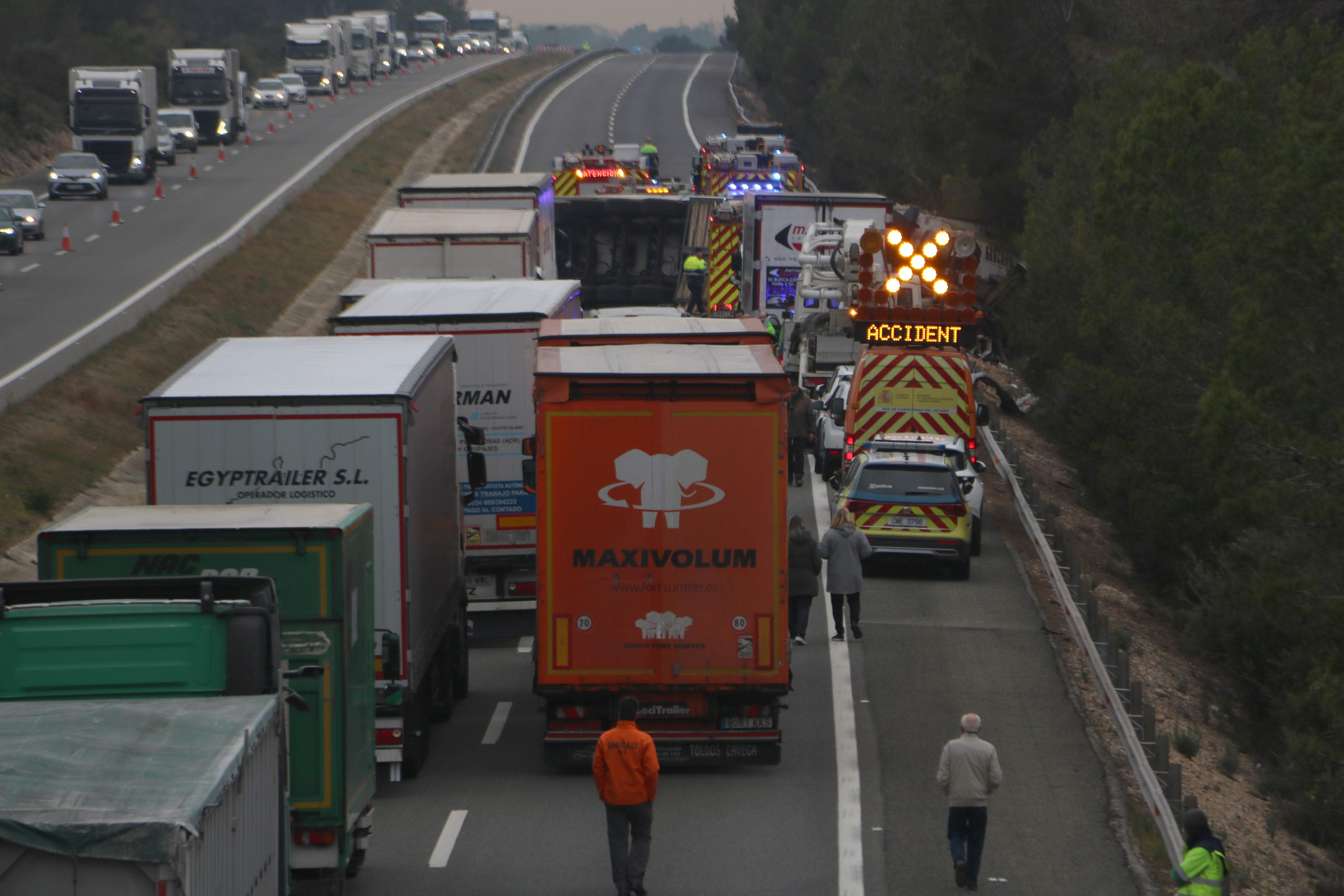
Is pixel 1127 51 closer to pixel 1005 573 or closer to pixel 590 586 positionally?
pixel 1005 573

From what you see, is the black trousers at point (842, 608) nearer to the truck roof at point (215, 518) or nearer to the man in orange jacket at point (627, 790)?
the man in orange jacket at point (627, 790)

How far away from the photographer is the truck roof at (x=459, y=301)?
61.5ft

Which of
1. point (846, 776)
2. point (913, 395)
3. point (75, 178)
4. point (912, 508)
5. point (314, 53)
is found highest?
point (314, 53)

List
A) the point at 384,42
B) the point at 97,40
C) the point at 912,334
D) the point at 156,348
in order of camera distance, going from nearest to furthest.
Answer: the point at 912,334
the point at 156,348
the point at 97,40
the point at 384,42

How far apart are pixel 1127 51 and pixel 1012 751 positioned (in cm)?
2023

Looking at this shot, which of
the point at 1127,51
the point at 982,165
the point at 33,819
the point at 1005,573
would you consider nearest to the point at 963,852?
→ the point at 33,819

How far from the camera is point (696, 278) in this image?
41031mm

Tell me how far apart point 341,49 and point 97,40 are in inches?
645

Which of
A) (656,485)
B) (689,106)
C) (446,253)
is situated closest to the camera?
(656,485)

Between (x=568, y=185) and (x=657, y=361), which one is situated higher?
(x=657, y=361)

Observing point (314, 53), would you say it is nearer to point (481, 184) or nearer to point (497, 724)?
point (481, 184)

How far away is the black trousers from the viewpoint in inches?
723

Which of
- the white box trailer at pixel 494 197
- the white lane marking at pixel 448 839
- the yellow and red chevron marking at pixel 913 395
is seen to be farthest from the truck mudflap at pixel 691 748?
the white box trailer at pixel 494 197

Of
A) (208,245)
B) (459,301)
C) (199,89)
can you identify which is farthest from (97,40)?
(459,301)
